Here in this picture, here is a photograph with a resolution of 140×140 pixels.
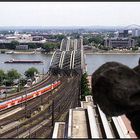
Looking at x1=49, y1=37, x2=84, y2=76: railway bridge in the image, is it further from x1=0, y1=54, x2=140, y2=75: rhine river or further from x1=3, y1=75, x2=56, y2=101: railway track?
x1=3, y1=75, x2=56, y2=101: railway track

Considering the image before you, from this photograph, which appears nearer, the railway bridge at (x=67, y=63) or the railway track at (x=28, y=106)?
the railway track at (x=28, y=106)

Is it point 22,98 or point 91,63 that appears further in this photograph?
point 91,63

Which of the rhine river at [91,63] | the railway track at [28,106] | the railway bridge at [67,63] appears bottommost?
the rhine river at [91,63]

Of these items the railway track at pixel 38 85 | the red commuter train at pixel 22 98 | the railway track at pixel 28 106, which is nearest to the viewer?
the railway track at pixel 28 106

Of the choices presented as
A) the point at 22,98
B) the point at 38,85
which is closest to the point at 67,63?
the point at 38,85

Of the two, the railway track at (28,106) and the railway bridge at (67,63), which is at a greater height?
the railway track at (28,106)

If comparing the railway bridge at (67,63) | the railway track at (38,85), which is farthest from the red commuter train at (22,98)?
the railway bridge at (67,63)

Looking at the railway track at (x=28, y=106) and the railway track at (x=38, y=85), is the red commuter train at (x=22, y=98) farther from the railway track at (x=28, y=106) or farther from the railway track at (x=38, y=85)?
the railway track at (x=38, y=85)

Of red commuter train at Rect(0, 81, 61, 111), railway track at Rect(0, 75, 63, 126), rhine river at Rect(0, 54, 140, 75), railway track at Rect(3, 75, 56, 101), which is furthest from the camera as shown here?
rhine river at Rect(0, 54, 140, 75)

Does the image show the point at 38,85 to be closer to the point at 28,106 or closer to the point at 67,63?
the point at 28,106

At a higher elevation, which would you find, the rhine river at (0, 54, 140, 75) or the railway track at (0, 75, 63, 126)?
the railway track at (0, 75, 63, 126)

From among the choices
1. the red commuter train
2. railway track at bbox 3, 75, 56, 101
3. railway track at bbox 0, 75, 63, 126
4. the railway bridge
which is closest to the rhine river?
the railway bridge

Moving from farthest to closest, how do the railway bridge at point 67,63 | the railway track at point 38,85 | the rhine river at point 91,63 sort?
the rhine river at point 91,63
the railway bridge at point 67,63
the railway track at point 38,85
